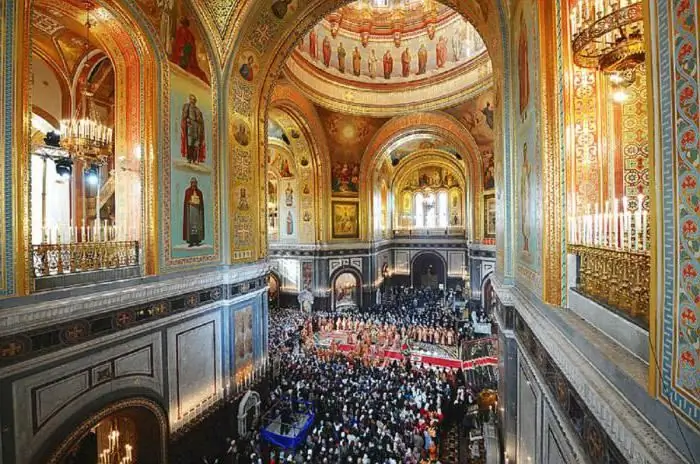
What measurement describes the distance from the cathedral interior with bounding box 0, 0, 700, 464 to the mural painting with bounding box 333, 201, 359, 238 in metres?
5.65

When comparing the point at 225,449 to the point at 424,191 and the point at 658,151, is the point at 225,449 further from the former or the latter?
the point at 424,191

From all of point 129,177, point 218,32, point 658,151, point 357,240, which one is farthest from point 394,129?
point 658,151

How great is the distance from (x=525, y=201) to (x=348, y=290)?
18.0 metres

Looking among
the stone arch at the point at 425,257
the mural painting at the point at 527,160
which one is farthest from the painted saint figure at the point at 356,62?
the stone arch at the point at 425,257

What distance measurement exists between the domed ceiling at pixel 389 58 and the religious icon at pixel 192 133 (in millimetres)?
9022

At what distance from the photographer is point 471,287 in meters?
20.6

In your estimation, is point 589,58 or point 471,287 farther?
point 471,287

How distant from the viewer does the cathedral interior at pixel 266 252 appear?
2.03 meters

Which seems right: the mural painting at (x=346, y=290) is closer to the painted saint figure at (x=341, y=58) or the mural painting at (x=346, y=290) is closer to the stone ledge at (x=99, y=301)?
the painted saint figure at (x=341, y=58)

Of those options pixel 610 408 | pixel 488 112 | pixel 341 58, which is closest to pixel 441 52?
pixel 488 112

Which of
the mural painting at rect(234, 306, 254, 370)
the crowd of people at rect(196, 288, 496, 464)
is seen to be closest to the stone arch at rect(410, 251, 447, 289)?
the crowd of people at rect(196, 288, 496, 464)

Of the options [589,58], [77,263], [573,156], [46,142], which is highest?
[46,142]

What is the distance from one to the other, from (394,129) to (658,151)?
19.2m

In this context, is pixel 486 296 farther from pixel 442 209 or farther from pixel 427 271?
pixel 442 209
